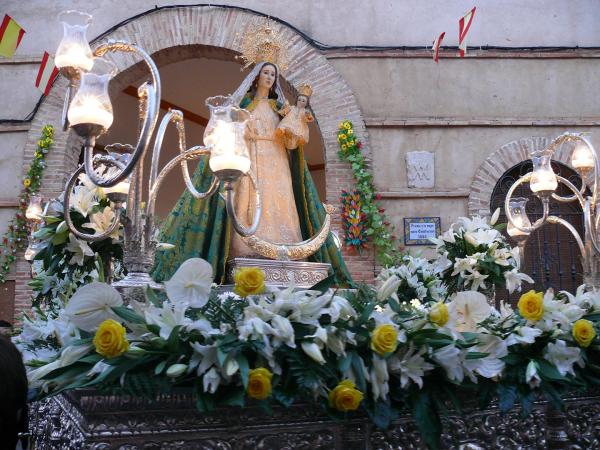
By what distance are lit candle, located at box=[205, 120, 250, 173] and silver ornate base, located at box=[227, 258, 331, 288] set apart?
0.58m

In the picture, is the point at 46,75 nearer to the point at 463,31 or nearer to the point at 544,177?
the point at 463,31

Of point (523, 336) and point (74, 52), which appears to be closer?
point (523, 336)

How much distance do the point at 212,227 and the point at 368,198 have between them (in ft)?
13.4

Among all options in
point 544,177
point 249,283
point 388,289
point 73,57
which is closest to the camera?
point 249,283

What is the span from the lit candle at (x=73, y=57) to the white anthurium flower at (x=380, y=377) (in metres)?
1.80

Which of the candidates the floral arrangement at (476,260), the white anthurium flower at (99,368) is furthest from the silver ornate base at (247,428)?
the floral arrangement at (476,260)

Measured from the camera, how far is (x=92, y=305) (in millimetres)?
1701

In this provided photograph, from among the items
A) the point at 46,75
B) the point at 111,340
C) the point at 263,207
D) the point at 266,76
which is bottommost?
the point at 111,340

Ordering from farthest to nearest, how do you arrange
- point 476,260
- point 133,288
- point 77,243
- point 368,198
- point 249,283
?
point 368,198 → point 476,260 → point 77,243 → point 133,288 → point 249,283

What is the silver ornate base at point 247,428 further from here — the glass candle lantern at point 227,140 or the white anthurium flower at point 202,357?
the glass candle lantern at point 227,140

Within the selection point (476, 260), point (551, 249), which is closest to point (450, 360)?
point (476, 260)

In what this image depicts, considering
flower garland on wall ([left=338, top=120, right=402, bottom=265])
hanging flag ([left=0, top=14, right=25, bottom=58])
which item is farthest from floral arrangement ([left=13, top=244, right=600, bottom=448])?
hanging flag ([left=0, top=14, right=25, bottom=58])

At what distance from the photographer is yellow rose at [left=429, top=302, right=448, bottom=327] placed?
5.97ft

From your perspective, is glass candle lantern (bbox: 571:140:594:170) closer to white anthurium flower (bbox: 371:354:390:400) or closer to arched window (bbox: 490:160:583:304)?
arched window (bbox: 490:160:583:304)
